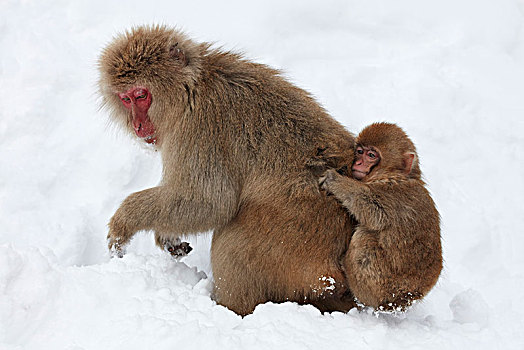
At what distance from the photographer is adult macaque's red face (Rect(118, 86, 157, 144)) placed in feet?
13.1

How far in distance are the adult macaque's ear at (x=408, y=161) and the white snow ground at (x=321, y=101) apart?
0.95m

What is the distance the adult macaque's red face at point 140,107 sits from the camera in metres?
4.00

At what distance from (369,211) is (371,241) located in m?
0.18

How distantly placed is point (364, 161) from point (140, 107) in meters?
1.55

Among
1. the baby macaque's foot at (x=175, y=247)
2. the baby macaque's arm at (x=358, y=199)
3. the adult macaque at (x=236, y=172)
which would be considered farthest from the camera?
the baby macaque's foot at (x=175, y=247)

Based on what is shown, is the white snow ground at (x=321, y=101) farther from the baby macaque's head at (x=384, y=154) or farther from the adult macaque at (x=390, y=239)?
the baby macaque's head at (x=384, y=154)

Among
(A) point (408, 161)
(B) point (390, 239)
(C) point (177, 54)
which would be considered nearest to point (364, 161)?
(A) point (408, 161)

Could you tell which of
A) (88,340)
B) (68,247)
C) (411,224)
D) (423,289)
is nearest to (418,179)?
(411,224)

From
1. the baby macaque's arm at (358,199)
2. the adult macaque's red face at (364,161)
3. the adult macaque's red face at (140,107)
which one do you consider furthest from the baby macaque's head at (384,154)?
the adult macaque's red face at (140,107)

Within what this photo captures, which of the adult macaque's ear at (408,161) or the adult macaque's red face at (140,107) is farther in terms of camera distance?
the adult macaque's red face at (140,107)

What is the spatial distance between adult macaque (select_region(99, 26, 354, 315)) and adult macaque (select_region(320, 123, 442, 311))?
0.15 meters

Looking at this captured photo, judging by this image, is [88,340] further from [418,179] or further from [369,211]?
[418,179]

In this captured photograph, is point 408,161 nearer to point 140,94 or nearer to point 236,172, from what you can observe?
point 236,172

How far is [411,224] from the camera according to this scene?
3.53 m
